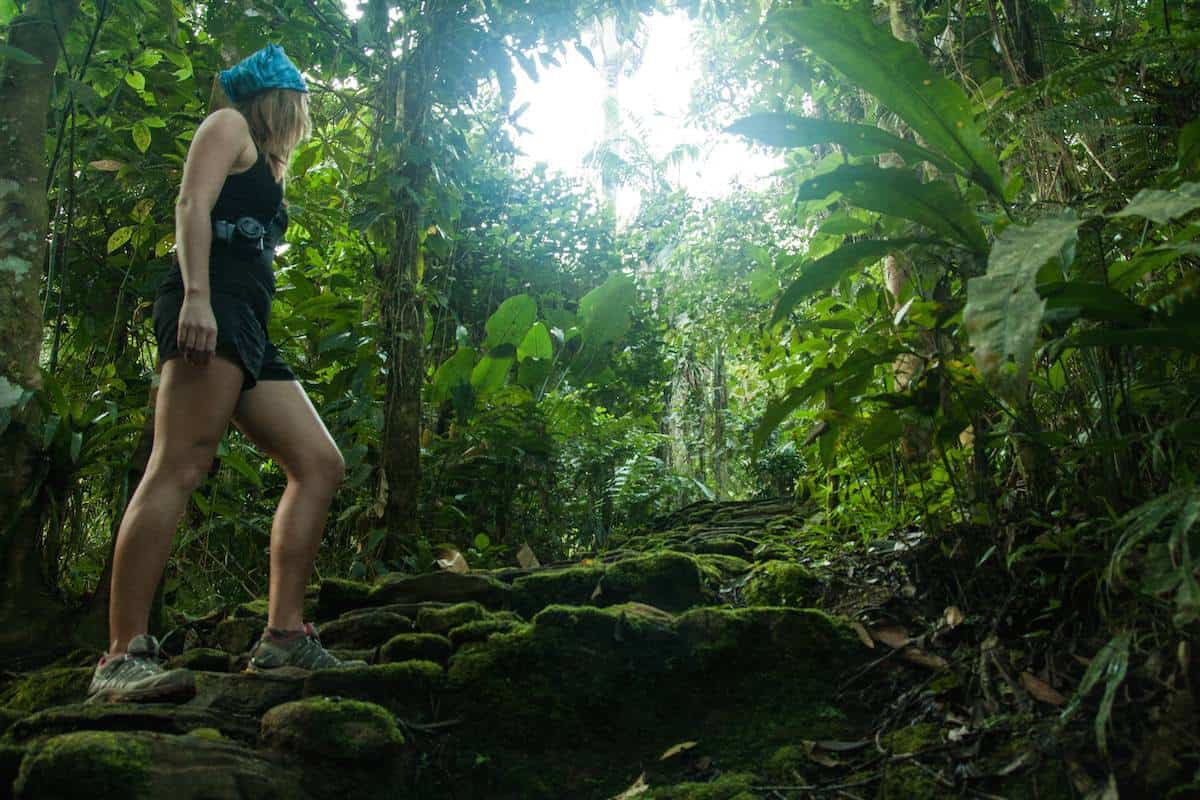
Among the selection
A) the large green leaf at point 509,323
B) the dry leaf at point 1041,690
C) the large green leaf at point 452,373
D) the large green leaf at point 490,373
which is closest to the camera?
the dry leaf at point 1041,690

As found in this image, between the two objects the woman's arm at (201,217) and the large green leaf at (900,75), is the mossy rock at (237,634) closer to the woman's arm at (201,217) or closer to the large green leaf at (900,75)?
the woman's arm at (201,217)

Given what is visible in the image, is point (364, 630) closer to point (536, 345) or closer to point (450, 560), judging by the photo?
point (450, 560)

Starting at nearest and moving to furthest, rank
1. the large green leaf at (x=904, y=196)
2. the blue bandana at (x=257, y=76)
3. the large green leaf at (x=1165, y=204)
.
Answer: the large green leaf at (x=1165, y=204) < the large green leaf at (x=904, y=196) < the blue bandana at (x=257, y=76)

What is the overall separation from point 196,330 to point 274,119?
67 centimetres

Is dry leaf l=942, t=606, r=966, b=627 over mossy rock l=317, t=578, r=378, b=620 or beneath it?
beneath

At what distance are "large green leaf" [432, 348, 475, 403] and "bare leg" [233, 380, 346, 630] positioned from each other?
1.97m

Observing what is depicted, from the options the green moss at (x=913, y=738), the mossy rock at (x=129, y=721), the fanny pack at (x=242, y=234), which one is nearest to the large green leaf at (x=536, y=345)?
the fanny pack at (x=242, y=234)

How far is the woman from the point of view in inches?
80.4

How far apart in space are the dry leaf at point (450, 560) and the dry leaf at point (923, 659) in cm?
196

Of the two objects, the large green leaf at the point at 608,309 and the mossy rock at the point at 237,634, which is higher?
the large green leaf at the point at 608,309

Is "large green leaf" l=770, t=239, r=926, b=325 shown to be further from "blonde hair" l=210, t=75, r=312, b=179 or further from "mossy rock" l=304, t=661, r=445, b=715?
"blonde hair" l=210, t=75, r=312, b=179

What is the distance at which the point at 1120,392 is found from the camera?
1734mm

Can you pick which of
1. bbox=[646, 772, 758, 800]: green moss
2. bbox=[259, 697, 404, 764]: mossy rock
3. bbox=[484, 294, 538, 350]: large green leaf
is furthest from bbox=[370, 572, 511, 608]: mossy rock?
bbox=[484, 294, 538, 350]: large green leaf

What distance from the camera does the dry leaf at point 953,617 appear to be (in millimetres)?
1957
